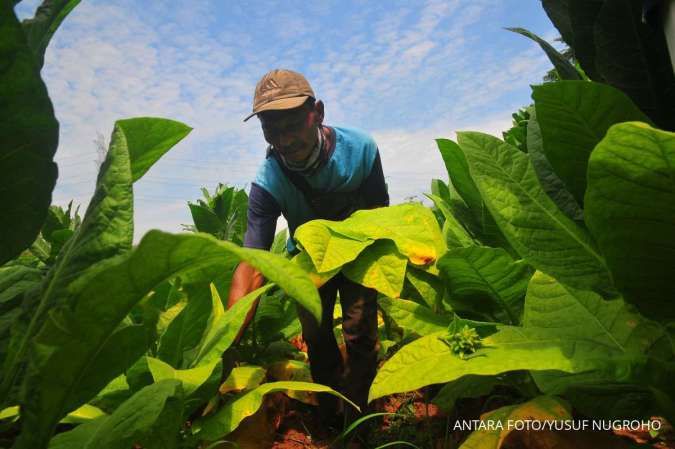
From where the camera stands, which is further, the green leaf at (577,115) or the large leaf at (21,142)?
the green leaf at (577,115)

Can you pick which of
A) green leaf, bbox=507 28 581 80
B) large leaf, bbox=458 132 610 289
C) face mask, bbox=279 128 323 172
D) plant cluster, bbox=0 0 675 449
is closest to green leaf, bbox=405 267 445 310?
plant cluster, bbox=0 0 675 449

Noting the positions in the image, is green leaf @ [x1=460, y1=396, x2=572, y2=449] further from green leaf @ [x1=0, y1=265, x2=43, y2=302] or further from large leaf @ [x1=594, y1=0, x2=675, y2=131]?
green leaf @ [x1=0, y1=265, x2=43, y2=302]

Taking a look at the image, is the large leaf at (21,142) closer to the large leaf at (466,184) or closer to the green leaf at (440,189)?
the large leaf at (466,184)

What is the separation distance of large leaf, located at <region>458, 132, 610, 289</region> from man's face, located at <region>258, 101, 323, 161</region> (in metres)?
1.35

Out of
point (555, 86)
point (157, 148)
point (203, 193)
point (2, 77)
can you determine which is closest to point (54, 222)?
point (203, 193)

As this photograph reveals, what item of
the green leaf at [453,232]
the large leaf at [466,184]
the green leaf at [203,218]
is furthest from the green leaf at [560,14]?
the green leaf at [203,218]

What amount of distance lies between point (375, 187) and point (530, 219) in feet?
5.38

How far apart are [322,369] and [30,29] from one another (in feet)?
6.16

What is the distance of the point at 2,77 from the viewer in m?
0.52

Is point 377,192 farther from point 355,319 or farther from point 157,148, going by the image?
point 157,148

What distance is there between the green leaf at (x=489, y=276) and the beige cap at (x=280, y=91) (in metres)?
1.26

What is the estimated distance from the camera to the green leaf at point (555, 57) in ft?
2.84

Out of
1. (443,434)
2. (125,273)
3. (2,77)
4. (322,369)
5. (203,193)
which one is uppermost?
(203,193)

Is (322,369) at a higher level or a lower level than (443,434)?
higher
